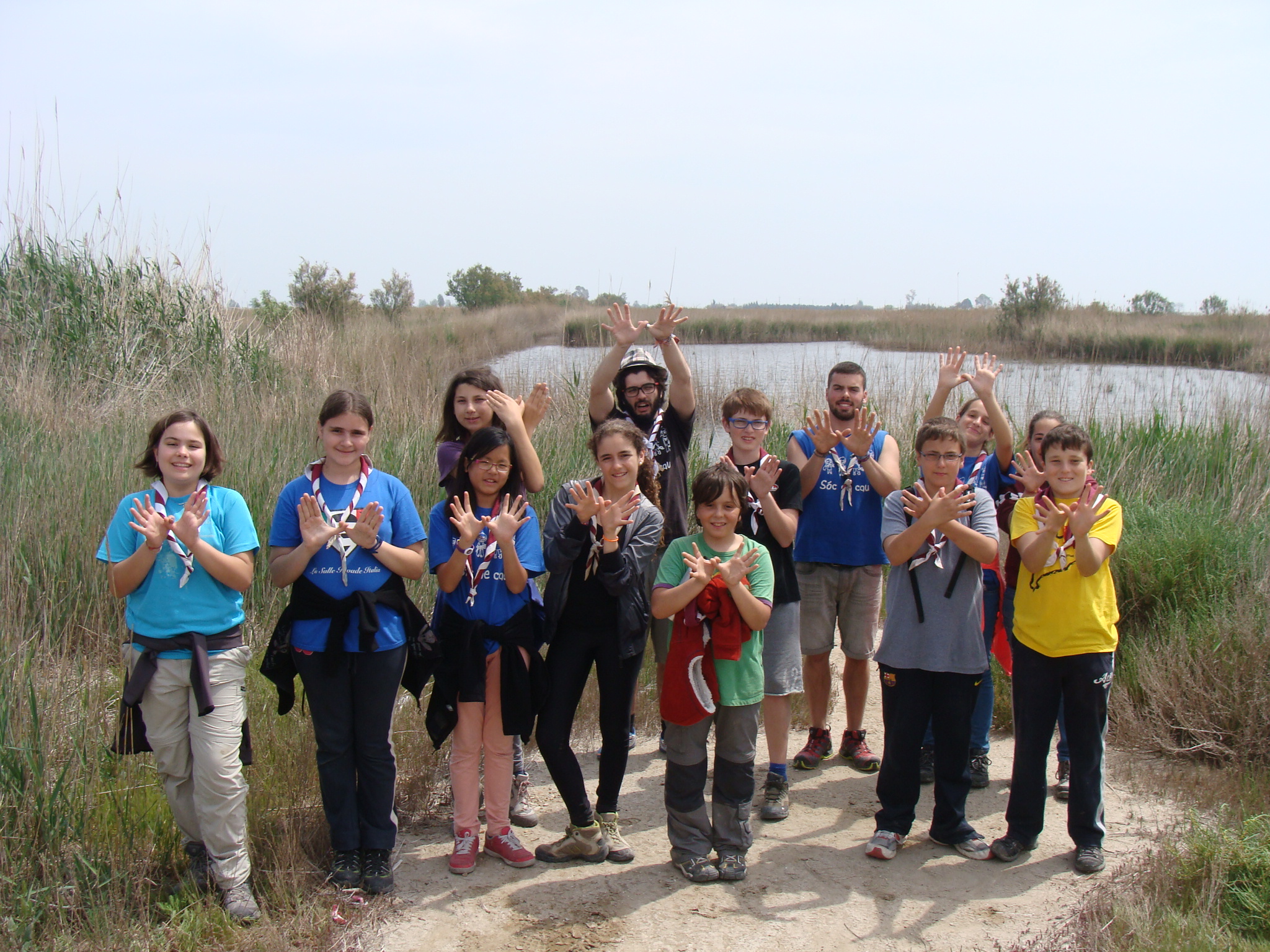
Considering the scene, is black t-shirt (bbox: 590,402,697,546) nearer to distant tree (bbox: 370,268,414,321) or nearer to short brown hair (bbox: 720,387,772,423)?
short brown hair (bbox: 720,387,772,423)

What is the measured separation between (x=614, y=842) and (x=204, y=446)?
234 centimetres

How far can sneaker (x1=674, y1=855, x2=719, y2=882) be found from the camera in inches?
143

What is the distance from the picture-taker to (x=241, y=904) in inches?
125

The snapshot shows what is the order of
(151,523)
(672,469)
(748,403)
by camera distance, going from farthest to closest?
(672,469), (748,403), (151,523)

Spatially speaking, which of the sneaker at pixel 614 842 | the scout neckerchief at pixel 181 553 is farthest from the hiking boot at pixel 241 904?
the sneaker at pixel 614 842

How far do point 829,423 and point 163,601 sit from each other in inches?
117

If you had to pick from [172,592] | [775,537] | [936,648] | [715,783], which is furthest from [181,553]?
[936,648]

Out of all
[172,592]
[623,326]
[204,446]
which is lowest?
[172,592]

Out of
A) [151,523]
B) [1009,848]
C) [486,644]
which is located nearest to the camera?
[151,523]

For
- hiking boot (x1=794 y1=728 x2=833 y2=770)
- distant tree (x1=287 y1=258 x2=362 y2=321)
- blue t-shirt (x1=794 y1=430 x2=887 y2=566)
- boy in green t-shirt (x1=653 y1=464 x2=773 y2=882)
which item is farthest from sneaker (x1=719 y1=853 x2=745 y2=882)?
distant tree (x1=287 y1=258 x2=362 y2=321)

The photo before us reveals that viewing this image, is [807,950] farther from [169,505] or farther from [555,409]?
[555,409]

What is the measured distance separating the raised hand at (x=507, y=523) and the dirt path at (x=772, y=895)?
1.40 m

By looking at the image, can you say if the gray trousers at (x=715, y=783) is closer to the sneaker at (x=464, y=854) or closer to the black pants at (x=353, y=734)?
the sneaker at (x=464, y=854)

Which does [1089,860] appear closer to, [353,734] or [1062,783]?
[1062,783]
